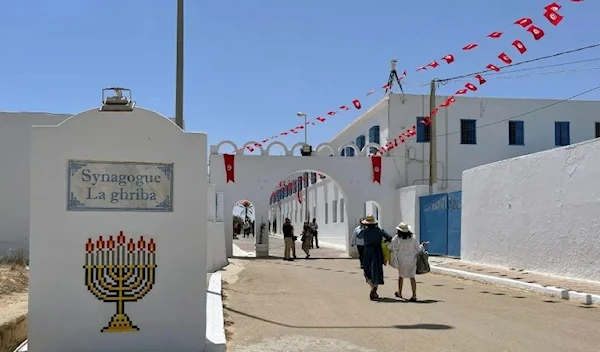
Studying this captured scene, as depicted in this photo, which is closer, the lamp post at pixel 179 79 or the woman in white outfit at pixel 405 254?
the lamp post at pixel 179 79

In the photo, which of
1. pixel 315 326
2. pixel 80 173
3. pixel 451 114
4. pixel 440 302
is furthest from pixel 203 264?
pixel 451 114

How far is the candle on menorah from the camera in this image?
7.06 meters

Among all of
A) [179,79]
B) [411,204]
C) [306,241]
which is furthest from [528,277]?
[306,241]

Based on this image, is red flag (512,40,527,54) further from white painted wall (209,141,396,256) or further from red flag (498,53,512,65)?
white painted wall (209,141,396,256)

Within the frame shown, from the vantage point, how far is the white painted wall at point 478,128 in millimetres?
29016

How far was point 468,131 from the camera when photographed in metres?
30.2

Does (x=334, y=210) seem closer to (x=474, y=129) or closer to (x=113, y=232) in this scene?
(x=474, y=129)

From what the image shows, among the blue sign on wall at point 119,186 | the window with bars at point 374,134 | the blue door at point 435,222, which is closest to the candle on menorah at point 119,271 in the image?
the blue sign on wall at point 119,186

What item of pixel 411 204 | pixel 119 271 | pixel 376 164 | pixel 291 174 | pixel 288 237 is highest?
pixel 376 164

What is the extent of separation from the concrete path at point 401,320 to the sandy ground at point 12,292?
3078 millimetres

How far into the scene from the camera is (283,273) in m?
19.0

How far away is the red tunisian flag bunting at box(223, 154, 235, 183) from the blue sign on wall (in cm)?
2059

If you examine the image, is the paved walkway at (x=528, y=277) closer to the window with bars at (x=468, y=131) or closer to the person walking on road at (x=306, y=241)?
the person walking on road at (x=306, y=241)

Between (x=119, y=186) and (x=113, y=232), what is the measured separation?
0.49 metres
